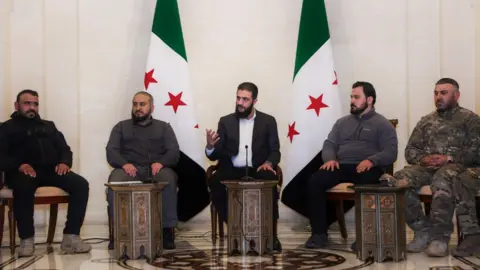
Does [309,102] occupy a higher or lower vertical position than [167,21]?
lower

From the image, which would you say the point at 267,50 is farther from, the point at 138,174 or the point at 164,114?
the point at 138,174

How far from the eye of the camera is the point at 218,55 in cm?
702

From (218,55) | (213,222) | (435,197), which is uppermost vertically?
(218,55)

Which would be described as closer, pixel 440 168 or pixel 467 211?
pixel 467 211

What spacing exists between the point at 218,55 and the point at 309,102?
1.11 metres

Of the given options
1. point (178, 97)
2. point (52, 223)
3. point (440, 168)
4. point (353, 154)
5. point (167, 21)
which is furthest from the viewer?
point (167, 21)

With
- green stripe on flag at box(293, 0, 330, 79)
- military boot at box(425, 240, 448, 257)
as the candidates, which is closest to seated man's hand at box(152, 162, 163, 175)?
green stripe on flag at box(293, 0, 330, 79)

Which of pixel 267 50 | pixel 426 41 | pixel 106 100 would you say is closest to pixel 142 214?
pixel 106 100

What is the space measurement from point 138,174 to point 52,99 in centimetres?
151

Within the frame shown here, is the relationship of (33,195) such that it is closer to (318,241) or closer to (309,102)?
(318,241)

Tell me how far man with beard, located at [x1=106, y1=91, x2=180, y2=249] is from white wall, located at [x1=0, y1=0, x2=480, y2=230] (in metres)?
0.83

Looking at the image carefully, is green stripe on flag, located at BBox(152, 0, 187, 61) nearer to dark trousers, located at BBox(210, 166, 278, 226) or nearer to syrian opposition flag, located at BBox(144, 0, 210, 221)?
syrian opposition flag, located at BBox(144, 0, 210, 221)

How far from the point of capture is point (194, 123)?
257 inches

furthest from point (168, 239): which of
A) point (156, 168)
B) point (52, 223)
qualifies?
point (52, 223)
